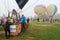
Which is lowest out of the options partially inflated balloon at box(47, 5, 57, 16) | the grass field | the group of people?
the grass field

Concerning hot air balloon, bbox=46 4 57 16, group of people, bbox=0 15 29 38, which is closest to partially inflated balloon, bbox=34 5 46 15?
hot air balloon, bbox=46 4 57 16

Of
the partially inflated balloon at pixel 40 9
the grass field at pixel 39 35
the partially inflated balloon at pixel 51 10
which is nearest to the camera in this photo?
the grass field at pixel 39 35

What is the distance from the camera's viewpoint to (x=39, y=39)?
17.4 metres

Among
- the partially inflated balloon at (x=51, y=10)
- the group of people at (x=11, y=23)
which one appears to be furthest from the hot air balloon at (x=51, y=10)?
the group of people at (x=11, y=23)

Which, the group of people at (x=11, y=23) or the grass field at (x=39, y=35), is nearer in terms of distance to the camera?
the group of people at (x=11, y=23)

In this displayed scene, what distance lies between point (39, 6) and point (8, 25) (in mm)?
61142

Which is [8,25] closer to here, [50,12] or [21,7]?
[21,7]

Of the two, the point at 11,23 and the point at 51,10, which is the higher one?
the point at 51,10

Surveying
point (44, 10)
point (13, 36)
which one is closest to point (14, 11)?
point (13, 36)

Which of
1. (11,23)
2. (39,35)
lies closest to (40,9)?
(39,35)

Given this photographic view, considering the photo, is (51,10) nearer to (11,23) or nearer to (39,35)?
(39,35)

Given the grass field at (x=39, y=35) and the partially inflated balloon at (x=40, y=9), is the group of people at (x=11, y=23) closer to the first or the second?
the grass field at (x=39, y=35)

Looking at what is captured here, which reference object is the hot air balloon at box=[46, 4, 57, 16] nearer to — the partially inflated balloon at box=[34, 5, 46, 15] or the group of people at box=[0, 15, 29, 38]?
the partially inflated balloon at box=[34, 5, 46, 15]

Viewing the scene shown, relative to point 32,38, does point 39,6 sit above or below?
above
